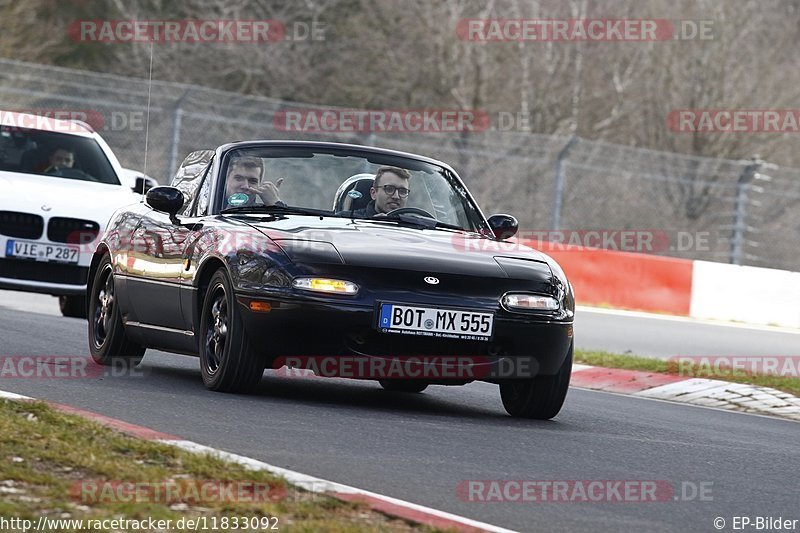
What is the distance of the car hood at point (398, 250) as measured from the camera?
27.2 feet

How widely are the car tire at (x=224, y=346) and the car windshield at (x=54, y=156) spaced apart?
641cm

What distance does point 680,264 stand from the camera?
1867 cm

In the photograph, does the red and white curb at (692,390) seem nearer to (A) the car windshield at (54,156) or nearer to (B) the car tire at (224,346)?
(B) the car tire at (224,346)

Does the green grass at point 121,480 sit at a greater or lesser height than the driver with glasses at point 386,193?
lesser

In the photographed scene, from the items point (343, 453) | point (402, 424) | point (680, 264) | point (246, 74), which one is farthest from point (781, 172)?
point (246, 74)

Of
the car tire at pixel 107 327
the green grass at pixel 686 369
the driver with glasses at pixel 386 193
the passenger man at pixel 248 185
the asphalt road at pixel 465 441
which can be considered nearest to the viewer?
the asphalt road at pixel 465 441

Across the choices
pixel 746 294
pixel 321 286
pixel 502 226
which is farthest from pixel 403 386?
pixel 746 294

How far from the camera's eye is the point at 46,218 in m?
14.0

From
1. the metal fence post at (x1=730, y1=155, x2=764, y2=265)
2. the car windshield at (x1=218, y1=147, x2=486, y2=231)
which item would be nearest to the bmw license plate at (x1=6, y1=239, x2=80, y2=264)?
the car windshield at (x1=218, y1=147, x2=486, y2=231)

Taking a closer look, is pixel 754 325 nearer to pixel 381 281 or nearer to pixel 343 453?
pixel 381 281

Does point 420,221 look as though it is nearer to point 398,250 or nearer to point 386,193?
point 386,193

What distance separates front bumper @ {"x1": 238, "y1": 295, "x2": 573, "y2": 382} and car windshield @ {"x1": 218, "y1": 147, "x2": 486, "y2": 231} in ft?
3.81

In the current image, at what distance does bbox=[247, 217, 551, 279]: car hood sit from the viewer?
27.2 feet

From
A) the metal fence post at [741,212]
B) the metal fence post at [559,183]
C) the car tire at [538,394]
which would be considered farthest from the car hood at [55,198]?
the metal fence post at [741,212]
